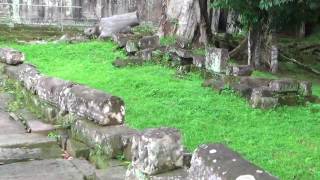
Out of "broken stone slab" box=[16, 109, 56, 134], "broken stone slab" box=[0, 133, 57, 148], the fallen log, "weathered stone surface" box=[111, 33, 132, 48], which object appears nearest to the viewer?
"broken stone slab" box=[0, 133, 57, 148]

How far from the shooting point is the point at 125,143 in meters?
4.93

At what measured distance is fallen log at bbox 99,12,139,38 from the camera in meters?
16.1

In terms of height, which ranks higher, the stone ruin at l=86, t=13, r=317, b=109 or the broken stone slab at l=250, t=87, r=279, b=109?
the stone ruin at l=86, t=13, r=317, b=109

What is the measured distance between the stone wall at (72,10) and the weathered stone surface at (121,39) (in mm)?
4200

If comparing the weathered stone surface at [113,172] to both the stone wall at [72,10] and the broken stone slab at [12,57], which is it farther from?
the stone wall at [72,10]

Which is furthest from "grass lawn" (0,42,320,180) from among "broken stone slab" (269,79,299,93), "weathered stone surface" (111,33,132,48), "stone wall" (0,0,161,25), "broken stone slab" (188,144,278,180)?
"stone wall" (0,0,161,25)

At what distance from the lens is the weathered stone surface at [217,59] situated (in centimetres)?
1024

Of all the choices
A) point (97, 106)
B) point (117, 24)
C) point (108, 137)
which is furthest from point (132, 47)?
point (108, 137)

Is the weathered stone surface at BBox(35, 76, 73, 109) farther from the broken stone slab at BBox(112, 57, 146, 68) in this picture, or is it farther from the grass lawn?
the broken stone slab at BBox(112, 57, 146, 68)

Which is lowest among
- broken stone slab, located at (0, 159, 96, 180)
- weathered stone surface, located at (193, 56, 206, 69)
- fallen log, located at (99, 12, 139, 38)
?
broken stone slab, located at (0, 159, 96, 180)

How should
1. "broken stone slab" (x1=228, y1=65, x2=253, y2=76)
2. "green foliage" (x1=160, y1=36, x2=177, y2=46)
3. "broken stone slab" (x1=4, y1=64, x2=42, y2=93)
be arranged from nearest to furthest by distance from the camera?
"broken stone slab" (x1=4, y1=64, x2=42, y2=93) < "broken stone slab" (x1=228, y1=65, x2=253, y2=76) < "green foliage" (x1=160, y1=36, x2=177, y2=46)

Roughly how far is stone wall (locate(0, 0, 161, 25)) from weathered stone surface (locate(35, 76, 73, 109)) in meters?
12.0

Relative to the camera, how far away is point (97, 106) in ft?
17.2

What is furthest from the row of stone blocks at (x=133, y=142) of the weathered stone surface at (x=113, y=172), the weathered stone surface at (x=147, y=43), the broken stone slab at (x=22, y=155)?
the weathered stone surface at (x=147, y=43)
